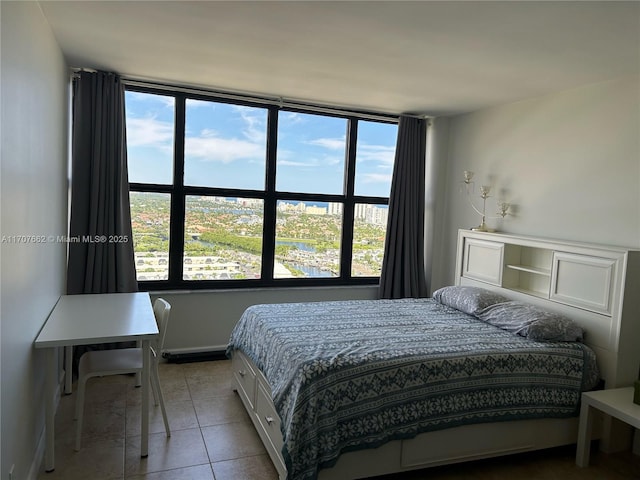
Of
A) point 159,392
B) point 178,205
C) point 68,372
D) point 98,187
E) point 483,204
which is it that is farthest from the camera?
point 483,204

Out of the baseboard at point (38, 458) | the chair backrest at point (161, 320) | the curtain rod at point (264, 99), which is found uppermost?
the curtain rod at point (264, 99)

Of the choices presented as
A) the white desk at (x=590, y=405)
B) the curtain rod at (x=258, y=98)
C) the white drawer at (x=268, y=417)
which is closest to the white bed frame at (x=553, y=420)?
the white drawer at (x=268, y=417)

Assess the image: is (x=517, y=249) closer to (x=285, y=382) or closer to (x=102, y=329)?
(x=285, y=382)

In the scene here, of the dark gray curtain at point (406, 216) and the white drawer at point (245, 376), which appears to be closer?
the white drawer at point (245, 376)

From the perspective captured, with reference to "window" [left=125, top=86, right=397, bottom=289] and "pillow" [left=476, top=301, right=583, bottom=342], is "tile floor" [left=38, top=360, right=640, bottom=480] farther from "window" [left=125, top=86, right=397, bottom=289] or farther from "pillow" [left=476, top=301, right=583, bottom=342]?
"window" [left=125, top=86, right=397, bottom=289]

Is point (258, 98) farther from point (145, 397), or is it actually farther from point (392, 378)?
point (392, 378)

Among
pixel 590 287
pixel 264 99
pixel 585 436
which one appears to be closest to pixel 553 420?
pixel 585 436

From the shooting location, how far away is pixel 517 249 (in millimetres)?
3764

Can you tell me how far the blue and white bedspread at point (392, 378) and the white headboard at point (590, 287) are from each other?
0.47 feet

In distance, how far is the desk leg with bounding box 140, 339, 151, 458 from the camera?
2527mm

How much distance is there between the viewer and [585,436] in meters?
2.71

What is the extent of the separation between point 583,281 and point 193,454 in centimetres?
263

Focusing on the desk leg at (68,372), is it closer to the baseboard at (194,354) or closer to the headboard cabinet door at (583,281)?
the baseboard at (194,354)

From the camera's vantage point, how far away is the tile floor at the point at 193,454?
97.7 inches
